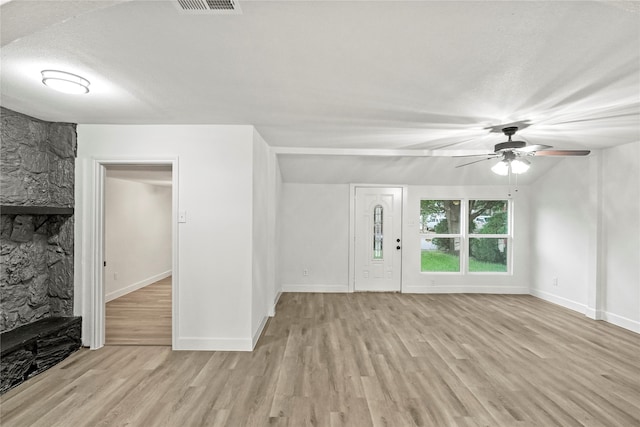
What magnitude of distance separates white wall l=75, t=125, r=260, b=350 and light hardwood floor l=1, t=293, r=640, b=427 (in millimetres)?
371

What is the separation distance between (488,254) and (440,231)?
1.00 m

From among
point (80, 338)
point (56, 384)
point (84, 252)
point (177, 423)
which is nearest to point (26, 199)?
point (84, 252)

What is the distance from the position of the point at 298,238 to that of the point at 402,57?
4324 mm

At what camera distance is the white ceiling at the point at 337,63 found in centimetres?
145

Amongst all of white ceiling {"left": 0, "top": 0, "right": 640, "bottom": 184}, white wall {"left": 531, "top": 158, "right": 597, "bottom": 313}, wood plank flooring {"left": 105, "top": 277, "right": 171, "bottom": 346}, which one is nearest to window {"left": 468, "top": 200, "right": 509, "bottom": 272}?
white wall {"left": 531, "top": 158, "right": 597, "bottom": 313}

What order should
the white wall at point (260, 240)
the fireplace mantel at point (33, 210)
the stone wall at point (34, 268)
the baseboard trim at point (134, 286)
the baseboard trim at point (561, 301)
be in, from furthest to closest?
the baseboard trim at point (134, 286), the baseboard trim at point (561, 301), the white wall at point (260, 240), the stone wall at point (34, 268), the fireplace mantel at point (33, 210)

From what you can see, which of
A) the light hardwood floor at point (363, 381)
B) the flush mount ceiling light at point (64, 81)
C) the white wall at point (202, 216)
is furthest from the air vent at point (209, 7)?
the light hardwood floor at point (363, 381)

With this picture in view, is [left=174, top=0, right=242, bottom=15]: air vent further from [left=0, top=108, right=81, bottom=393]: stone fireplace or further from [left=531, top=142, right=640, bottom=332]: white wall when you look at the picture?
[left=531, top=142, right=640, bottom=332]: white wall

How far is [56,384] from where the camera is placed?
2.59 m

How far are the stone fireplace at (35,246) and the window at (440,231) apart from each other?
5307 mm

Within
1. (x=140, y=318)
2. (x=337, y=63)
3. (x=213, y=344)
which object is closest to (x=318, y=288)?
(x=213, y=344)

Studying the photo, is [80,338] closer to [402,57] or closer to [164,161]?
[164,161]

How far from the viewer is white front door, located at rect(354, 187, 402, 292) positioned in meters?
5.84

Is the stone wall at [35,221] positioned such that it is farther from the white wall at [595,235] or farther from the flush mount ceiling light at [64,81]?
the white wall at [595,235]
